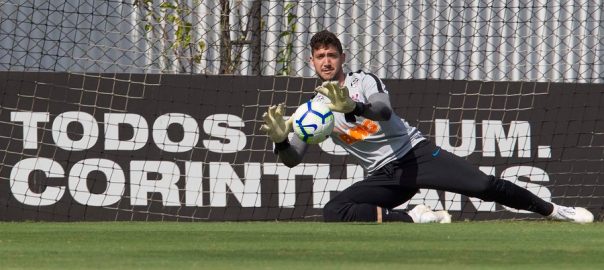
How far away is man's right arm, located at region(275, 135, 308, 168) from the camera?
35.6 feet

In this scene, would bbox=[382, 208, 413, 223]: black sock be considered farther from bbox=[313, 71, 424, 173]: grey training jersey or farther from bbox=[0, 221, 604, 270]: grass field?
bbox=[0, 221, 604, 270]: grass field

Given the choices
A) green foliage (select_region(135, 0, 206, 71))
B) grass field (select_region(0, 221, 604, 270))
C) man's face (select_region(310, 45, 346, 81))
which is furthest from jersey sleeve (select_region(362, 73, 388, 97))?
green foliage (select_region(135, 0, 206, 71))

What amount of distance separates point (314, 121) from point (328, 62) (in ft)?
2.36

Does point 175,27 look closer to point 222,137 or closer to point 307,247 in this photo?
point 222,137

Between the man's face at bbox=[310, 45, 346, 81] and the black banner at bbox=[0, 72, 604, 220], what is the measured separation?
2714mm

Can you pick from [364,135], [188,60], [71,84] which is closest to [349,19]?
[188,60]

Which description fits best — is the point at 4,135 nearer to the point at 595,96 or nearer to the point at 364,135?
the point at 364,135

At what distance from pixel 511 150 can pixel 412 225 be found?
3286mm

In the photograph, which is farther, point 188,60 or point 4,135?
point 188,60

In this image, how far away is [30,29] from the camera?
1533 centimetres

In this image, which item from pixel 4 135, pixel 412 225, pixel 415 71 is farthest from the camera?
pixel 415 71

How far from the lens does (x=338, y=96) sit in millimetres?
9992

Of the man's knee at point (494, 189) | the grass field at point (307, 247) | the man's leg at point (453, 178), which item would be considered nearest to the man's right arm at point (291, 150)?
the grass field at point (307, 247)

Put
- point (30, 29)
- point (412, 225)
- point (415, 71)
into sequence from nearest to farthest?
point (412, 225)
point (30, 29)
point (415, 71)
